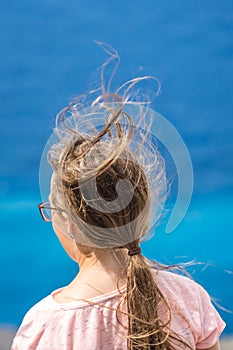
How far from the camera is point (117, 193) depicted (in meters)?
A: 0.96

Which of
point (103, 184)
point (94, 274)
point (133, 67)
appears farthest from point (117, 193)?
point (133, 67)

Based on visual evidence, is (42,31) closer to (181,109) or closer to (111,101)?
(181,109)

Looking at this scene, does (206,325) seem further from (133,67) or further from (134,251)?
(133,67)

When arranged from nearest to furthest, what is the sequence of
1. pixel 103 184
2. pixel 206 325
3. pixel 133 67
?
pixel 103 184, pixel 206 325, pixel 133 67

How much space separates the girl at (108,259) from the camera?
0.96 metres

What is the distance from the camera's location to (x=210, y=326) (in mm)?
1054

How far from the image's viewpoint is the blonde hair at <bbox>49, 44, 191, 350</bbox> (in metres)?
0.96

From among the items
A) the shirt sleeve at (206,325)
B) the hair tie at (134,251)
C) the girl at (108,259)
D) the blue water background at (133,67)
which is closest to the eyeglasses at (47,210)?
the girl at (108,259)

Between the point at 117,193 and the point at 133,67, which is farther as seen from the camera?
the point at 133,67

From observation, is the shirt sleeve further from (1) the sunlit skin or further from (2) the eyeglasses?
(2) the eyeglasses

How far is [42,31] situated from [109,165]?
10.8 ft

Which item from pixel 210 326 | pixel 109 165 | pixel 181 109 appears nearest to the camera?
pixel 109 165

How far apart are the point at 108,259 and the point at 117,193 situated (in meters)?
0.11

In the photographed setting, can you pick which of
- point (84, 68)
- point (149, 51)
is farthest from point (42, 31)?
point (149, 51)
